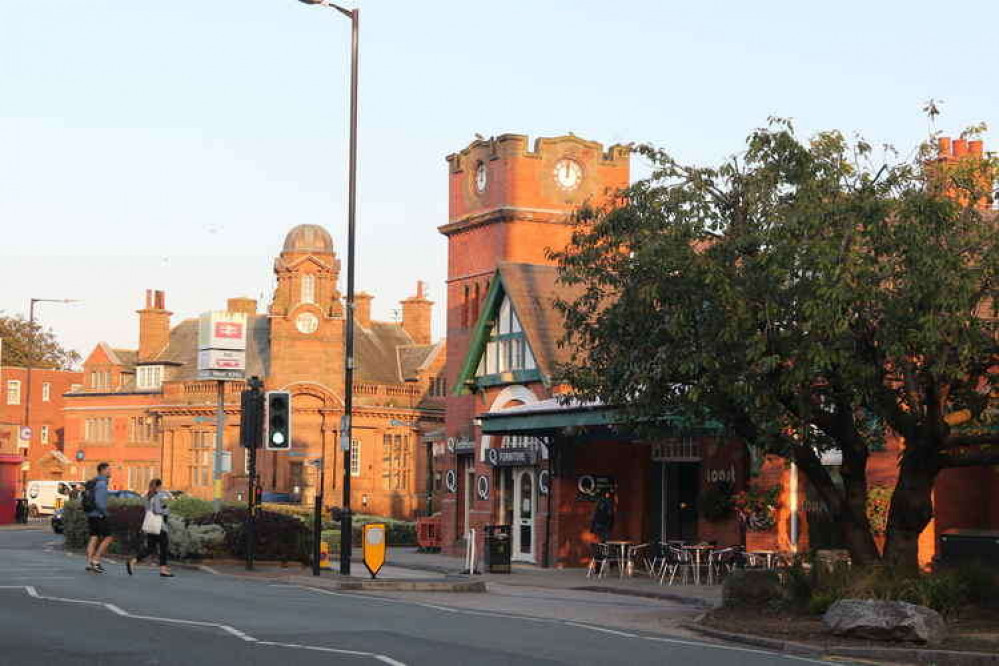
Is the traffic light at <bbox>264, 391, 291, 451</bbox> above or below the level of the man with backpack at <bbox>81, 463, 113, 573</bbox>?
above

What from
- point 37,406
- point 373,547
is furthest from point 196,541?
point 37,406

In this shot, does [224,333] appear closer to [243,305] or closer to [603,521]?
[603,521]

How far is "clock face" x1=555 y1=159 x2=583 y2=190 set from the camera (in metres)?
42.8

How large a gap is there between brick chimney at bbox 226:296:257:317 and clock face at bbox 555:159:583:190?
1614 inches

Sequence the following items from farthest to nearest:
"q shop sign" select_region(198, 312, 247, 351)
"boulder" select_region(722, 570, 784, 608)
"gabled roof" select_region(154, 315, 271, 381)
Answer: "gabled roof" select_region(154, 315, 271, 381) < "q shop sign" select_region(198, 312, 247, 351) < "boulder" select_region(722, 570, 784, 608)

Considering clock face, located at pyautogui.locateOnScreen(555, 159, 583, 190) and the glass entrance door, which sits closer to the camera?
the glass entrance door

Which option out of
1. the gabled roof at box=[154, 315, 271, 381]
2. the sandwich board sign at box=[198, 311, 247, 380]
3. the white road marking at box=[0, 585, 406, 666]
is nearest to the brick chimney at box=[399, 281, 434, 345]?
the gabled roof at box=[154, 315, 271, 381]

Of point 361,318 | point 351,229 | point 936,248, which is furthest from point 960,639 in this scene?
point 361,318

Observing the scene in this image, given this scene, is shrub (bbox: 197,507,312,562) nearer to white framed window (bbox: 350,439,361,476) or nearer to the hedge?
the hedge

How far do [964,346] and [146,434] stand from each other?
70638 millimetres

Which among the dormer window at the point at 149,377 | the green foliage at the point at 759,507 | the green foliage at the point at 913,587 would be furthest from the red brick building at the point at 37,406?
the green foliage at the point at 913,587

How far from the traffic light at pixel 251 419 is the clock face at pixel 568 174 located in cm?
1524

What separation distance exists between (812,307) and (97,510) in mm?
13289

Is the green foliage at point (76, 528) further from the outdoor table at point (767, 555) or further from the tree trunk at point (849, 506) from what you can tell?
the tree trunk at point (849, 506)
